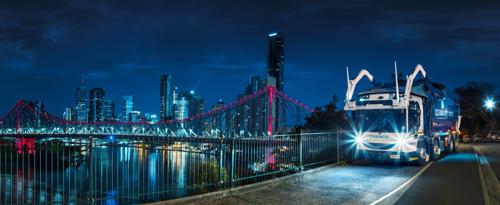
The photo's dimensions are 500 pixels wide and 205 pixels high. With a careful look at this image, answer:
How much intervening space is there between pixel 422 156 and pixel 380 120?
86.0 inches

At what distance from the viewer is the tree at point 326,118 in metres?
35.0

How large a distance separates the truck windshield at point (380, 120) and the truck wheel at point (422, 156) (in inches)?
54.4

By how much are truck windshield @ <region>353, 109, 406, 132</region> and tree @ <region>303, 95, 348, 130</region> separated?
760 inches

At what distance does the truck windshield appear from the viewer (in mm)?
14102

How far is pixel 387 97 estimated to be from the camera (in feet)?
47.2

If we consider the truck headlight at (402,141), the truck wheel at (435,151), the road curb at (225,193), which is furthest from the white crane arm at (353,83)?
the road curb at (225,193)

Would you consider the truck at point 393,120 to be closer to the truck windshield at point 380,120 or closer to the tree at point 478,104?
the truck windshield at point 380,120

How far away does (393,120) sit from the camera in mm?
14242

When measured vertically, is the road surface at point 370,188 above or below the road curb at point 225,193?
below

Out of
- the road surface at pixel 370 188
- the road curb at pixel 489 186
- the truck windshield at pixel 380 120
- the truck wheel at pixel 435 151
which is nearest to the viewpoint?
the road surface at pixel 370 188

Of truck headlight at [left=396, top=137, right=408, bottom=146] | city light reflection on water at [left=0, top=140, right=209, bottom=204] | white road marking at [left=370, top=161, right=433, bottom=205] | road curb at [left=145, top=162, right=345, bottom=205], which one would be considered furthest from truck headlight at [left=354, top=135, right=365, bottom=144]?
city light reflection on water at [left=0, top=140, right=209, bottom=204]

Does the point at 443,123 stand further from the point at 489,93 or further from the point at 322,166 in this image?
the point at 489,93

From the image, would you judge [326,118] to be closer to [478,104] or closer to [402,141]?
[402,141]

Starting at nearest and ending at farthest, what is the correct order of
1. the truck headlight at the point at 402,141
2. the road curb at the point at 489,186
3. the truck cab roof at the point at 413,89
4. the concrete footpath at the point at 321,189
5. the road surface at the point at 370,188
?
the concrete footpath at the point at 321,189, the road surface at the point at 370,188, the road curb at the point at 489,186, the truck headlight at the point at 402,141, the truck cab roof at the point at 413,89
